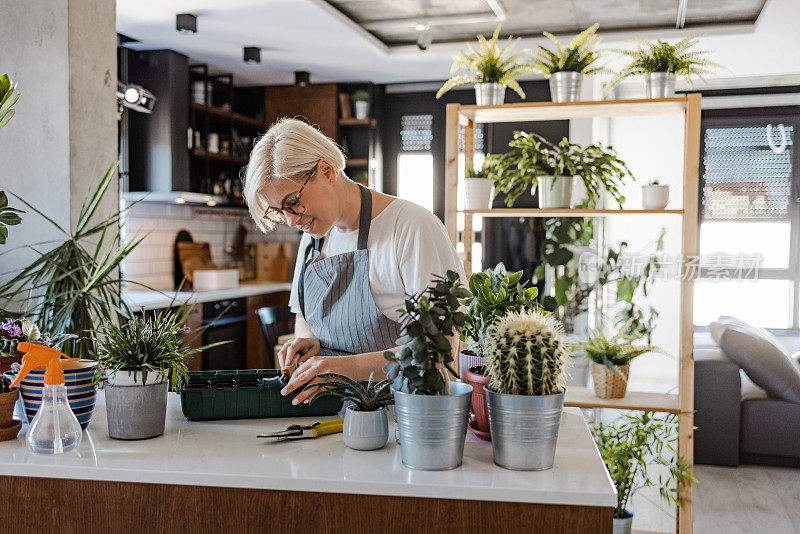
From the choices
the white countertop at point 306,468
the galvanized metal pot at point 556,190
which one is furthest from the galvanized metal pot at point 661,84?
the white countertop at point 306,468

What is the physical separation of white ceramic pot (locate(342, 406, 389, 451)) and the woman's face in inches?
26.6

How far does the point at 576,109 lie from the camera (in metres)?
3.16

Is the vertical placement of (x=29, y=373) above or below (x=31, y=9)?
below

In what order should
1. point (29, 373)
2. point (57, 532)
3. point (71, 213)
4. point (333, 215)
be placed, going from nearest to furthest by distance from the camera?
point (57, 532) < point (29, 373) < point (333, 215) < point (71, 213)

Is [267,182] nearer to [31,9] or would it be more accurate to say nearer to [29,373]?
[29,373]

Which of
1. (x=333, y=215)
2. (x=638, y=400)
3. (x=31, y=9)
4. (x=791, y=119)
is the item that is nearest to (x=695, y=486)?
(x=638, y=400)

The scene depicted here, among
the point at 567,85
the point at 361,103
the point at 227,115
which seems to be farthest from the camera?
the point at 361,103

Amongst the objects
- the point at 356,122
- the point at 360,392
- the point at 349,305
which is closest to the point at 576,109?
the point at 349,305

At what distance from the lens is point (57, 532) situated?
4.62 feet

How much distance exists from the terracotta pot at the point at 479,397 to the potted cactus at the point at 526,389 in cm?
15

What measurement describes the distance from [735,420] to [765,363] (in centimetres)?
37

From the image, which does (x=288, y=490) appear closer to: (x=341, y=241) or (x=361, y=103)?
(x=341, y=241)

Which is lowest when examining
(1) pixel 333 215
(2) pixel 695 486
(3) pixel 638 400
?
(2) pixel 695 486

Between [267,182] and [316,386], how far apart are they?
0.58 meters
